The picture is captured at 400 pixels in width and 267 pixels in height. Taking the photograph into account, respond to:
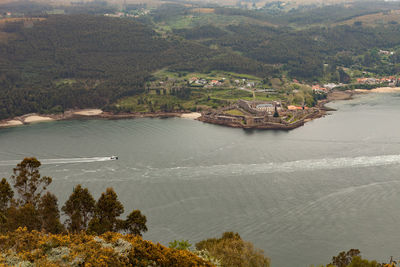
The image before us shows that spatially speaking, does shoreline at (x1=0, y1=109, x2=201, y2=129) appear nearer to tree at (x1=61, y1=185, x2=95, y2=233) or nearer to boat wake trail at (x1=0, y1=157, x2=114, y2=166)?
boat wake trail at (x1=0, y1=157, x2=114, y2=166)

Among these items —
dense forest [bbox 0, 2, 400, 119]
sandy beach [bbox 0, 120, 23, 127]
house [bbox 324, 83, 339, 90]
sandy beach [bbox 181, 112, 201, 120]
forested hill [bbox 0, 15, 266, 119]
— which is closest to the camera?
sandy beach [bbox 0, 120, 23, 127]

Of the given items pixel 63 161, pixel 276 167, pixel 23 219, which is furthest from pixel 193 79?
pixel 23 219

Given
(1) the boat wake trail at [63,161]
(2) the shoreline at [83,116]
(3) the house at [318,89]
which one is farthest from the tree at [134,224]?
(3) the house at [318,89]

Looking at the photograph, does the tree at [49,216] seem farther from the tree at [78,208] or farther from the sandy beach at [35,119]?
the sandy beach at [35,119]

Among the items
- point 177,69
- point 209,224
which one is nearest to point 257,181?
point 209,224

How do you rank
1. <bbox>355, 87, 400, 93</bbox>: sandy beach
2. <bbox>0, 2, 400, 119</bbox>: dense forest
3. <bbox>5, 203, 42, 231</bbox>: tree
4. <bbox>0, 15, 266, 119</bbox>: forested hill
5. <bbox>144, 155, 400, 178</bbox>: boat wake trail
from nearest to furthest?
<bbox>5, 203, 42, 231</bbox>: tree
<bbox>144, 155, 400, 178</bbox>: boat wake trail
<bbox>0, 15, 266, 119</bbox>: forested hill
<bbox>0, 2, 400, 119</bbox>: dense forest
<bbox>355, 87, 400, 93</bbox>: sandy beach

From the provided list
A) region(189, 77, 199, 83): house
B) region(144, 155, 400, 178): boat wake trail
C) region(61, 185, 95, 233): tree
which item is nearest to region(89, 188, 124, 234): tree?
region(61, 185, 95, 233): tree
